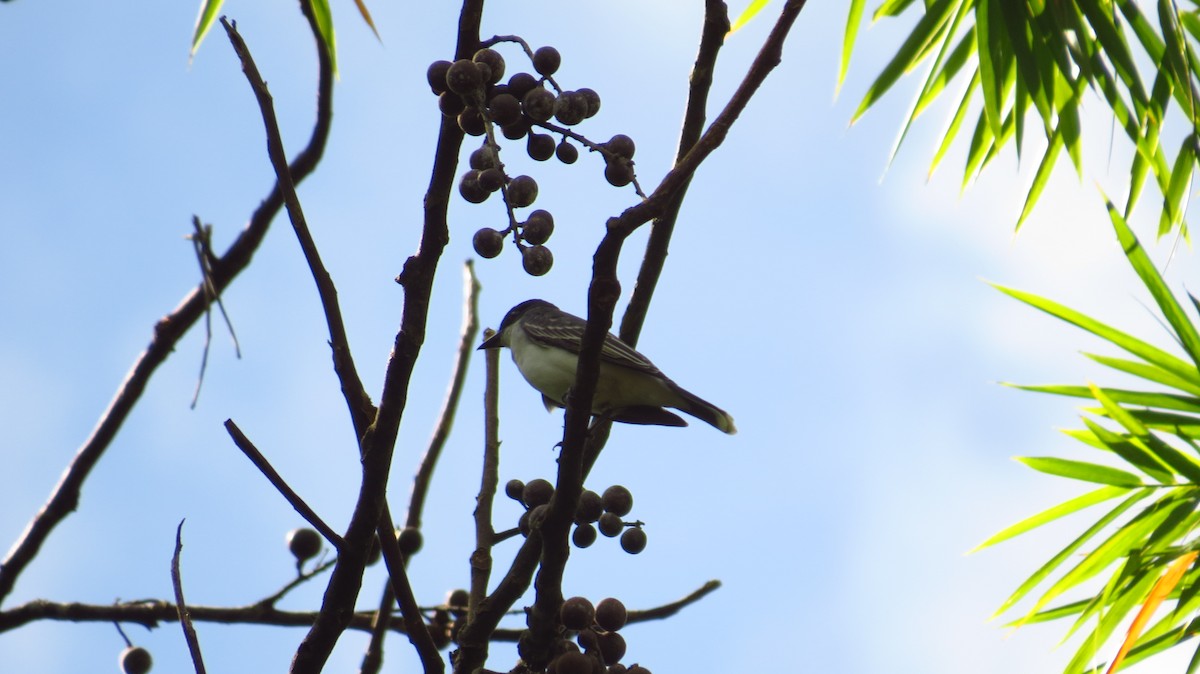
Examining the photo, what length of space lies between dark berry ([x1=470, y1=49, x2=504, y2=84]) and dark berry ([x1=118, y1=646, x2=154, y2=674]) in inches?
111

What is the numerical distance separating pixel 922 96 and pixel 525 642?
269 cm

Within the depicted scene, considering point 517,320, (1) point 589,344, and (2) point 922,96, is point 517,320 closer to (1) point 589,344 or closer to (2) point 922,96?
(2) point 922,96

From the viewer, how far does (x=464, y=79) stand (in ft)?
9.52

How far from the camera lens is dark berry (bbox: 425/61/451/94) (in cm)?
308

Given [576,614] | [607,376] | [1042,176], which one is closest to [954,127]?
[1042,176]

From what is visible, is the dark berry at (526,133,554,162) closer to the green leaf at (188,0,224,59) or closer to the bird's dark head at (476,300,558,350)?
the green leaf at (188,0,224,59)

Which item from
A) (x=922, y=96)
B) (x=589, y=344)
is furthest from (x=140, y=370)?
(x=922, y=96)

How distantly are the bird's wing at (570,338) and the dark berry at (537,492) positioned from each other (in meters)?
1.61

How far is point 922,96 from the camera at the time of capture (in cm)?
467

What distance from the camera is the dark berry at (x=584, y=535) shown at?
369 centimetres

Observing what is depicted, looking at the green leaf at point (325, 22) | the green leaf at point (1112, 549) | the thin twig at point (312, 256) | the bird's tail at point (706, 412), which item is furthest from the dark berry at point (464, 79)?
the bird's tail at point (706, 412)

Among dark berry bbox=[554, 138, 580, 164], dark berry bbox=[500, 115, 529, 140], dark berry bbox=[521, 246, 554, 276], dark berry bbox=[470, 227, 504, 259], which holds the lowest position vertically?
dark berry bbox=[521, 246, 554, 276]

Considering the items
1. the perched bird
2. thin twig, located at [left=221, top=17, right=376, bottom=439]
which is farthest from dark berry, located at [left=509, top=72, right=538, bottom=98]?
the perched bird

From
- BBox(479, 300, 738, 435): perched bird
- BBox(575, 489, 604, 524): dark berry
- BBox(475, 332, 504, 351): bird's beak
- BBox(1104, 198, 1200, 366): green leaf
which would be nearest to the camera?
BBox(575, 489, 604, 524): dark berry
